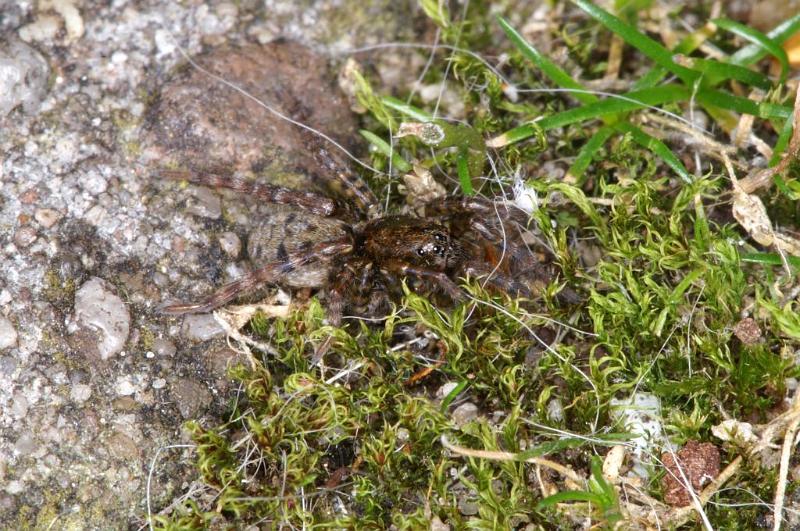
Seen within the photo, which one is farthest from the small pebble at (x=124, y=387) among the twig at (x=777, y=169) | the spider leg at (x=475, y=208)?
the twig at (x=777, y=169)

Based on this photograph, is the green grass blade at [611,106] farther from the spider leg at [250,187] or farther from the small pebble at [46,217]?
the small pebble at [46,217]

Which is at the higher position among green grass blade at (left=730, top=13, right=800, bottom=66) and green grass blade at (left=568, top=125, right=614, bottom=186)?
green grass blade at (left=730, top=13, right=800, bottom=66)

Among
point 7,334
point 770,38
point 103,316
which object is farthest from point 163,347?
point 770,38

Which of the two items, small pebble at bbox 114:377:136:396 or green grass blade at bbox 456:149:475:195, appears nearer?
small pebble at bbox 114:377:136:396

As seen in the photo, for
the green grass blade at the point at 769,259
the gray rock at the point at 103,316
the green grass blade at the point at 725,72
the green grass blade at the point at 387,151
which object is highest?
the green grass blade at the point at 725,72

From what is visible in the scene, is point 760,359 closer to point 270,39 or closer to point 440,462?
point 440,462

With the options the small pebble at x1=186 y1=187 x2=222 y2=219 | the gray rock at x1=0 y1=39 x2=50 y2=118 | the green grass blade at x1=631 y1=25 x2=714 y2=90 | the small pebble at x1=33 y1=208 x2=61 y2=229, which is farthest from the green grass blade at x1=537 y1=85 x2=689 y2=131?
the gray rock at x1=0 y1=39 x2=50 y2=118

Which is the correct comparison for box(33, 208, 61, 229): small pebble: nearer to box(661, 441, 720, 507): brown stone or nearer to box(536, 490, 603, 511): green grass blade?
box(536, 490, 603, 511): green grass blade
